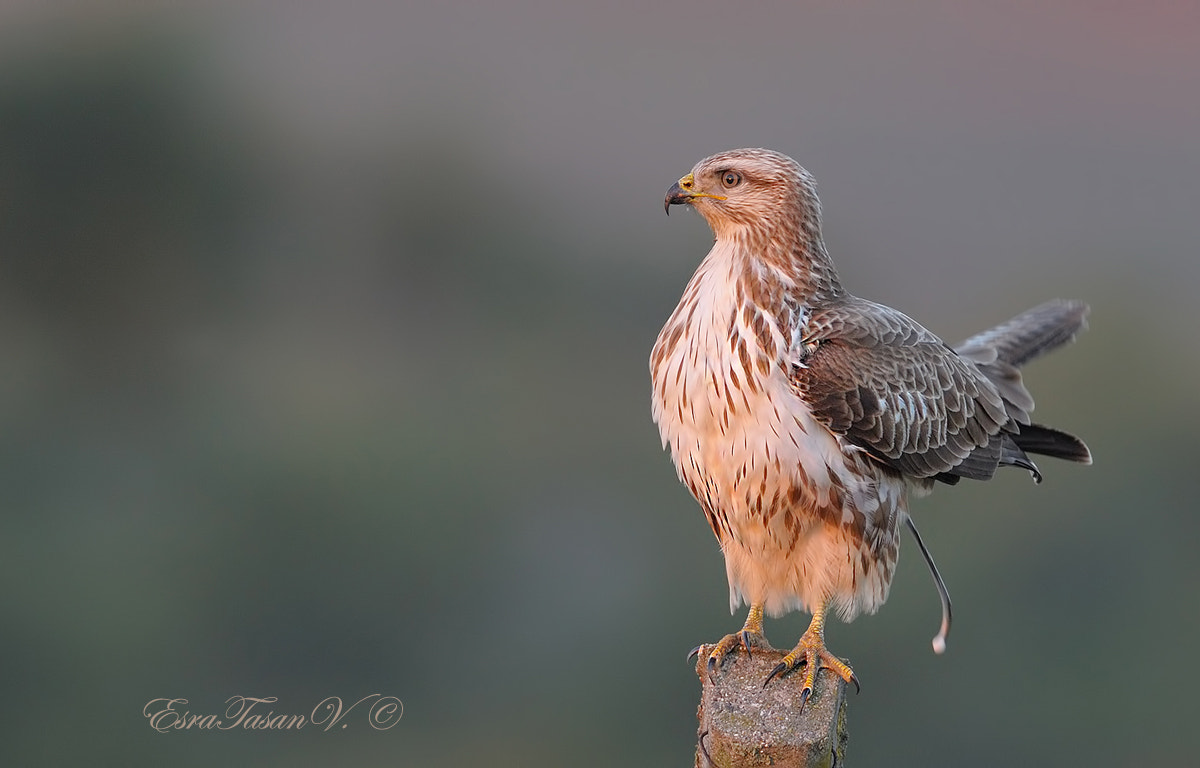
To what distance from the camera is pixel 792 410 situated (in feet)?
17.0

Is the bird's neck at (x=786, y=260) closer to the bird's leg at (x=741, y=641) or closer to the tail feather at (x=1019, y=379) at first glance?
the tail feather at (x=1019, y=379)

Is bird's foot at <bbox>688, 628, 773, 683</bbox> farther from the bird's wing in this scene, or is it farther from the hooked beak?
the hooked beak

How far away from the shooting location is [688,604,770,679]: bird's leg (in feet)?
16.9


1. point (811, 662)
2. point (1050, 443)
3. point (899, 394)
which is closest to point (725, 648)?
point (811, 662)

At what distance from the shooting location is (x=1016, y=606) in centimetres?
2867

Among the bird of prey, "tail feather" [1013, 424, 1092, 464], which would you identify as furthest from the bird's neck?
"tail feather" [1013, 424, 1092, 464]

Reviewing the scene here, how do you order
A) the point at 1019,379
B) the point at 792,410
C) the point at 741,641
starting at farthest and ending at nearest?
the point at 1019,379 < the point at 741,641 < the point at 792,410

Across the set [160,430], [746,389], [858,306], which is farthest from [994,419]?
[160,430]

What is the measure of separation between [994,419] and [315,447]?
2543cm

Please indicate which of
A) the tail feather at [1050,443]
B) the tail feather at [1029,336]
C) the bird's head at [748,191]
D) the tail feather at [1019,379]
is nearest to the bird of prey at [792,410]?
the bird's head at [748,191]

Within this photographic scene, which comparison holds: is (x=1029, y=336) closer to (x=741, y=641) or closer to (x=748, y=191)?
(x=748, y=191)

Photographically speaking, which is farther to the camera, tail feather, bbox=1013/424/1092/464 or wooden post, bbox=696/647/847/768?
tail feather, bbox=1013/424/1092/464

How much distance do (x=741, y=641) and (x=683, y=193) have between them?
1.74 m

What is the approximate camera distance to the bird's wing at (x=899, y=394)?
522 centimetres
